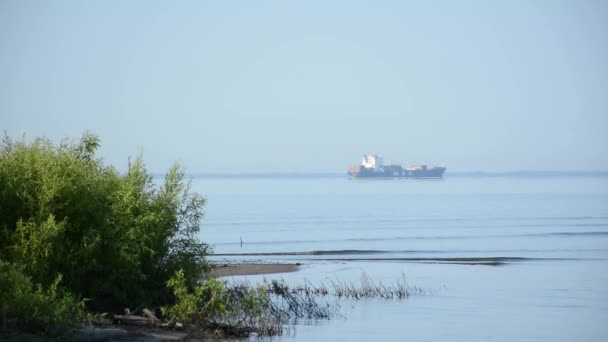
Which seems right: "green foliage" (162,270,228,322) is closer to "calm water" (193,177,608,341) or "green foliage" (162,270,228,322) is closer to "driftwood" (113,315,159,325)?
"driftwood" (113,315,159,325)

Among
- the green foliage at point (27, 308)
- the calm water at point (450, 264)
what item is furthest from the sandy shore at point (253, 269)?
the green foliage at point (27, 308)

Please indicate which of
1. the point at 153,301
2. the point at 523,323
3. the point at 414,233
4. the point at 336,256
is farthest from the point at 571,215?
the point at 153,301

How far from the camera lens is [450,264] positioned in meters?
62.8

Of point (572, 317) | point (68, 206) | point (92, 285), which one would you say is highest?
point (68, 206)

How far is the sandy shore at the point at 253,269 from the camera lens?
176 feet

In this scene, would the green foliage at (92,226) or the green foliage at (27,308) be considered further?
the green foliage at (92,226)

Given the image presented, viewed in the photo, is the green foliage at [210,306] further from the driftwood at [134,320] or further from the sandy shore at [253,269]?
the sandy shore at [253,269]

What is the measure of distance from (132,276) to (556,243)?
56967 millimetres

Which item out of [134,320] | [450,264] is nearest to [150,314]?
[134,320]

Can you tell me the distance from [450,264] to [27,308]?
40963mm

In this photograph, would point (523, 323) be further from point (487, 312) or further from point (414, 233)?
point (414, 233)

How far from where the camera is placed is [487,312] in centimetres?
4000

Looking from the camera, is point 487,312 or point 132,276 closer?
point 132,276

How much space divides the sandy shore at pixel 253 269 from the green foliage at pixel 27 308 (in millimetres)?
25850
